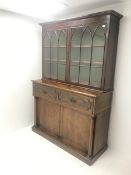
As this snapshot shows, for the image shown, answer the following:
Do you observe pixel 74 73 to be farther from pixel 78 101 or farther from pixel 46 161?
pixel 46 161

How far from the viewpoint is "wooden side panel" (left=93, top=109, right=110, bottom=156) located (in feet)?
6.88

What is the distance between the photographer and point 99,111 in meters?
2.03

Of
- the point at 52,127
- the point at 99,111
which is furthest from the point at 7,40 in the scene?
the point at 99,111

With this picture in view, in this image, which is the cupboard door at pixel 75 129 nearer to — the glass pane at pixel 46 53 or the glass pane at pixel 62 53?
the glass pane at pixel 62 53

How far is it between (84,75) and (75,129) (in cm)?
81

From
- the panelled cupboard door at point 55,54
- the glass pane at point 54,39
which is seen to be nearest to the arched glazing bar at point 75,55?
the panelled cupboard door at point 55,54

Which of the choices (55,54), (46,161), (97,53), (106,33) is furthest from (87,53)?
(46,161)

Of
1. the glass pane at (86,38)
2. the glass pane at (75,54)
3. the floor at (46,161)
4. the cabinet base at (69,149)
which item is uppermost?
the glass pane at (86,38)

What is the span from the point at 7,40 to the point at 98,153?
7.33 ft

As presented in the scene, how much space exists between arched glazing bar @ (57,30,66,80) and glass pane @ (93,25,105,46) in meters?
0.55

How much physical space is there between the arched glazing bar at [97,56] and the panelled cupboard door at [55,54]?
511 millimetres

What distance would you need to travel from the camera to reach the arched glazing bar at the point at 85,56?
7.13 feet

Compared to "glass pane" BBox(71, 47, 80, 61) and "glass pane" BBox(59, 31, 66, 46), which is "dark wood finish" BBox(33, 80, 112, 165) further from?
"glass pane" BBox(59, 31, 66, 46)

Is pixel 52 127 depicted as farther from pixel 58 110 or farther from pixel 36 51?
pixel 36 51
